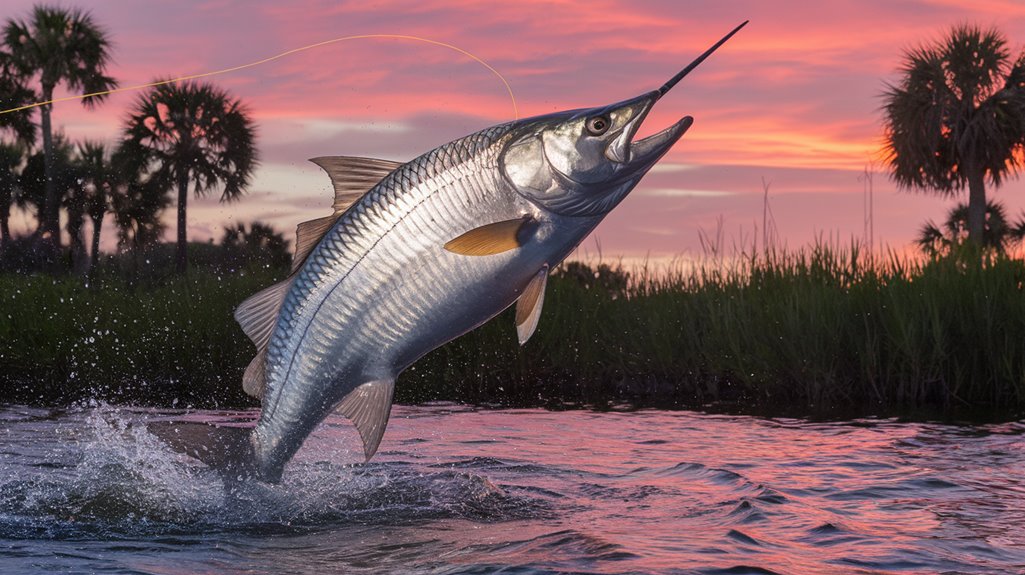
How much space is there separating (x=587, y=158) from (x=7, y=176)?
1694 inches

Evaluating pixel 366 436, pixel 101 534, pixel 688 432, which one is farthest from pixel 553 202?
pixel 688 432

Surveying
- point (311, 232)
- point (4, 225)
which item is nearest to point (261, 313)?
point (311, 232)

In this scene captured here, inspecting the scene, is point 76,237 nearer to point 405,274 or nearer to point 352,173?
point 352,173

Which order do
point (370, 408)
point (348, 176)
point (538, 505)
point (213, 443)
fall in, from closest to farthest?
1. point (348, 176)
2. point (370, 408)
3. point (213, 443)
4. point (538, 505)

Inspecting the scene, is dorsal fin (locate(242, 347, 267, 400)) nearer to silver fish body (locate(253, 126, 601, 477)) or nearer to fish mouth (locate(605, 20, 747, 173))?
silver fish body (locate(253, 126, 601, 477))

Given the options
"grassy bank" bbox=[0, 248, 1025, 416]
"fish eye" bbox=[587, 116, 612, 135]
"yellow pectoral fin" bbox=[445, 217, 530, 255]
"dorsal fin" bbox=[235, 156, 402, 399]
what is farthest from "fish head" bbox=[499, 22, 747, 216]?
"grassy bank" bbox=[0, 248, 1025, 416]

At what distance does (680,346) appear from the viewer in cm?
1211

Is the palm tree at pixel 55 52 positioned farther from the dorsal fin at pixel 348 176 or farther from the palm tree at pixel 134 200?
the dorsal fin at pixel 348 176

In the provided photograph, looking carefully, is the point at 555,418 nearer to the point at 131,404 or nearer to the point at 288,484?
the point at 288,484

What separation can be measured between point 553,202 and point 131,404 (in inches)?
343

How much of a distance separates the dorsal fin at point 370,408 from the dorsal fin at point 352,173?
694 millimetres

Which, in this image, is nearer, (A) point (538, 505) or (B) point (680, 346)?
(A) point (538, 505)

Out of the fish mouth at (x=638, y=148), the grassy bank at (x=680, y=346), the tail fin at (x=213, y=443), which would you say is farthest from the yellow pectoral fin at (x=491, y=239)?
the grassy bank at (x=680, y=346)

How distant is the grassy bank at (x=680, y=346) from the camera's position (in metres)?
10.7
